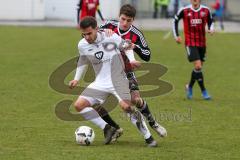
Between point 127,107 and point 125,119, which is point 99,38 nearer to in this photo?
point 127,107

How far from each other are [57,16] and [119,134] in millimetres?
39628

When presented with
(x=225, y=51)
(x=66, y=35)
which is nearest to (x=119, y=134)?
(x=225, y=51)

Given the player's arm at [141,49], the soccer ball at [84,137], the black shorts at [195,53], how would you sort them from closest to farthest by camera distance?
the soccer ball at [84,137] < the player's arm at [141,49] < the black shorts at [195,53]

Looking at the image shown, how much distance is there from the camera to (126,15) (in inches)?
399

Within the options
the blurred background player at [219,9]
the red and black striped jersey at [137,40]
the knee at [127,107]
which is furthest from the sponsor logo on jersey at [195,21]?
the blurred background player at [219,9]

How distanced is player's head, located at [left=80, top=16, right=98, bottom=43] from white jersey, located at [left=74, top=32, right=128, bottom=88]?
5.6 inches

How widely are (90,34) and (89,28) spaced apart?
94 mm

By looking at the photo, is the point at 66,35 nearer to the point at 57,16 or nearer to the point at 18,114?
the point at 57,16

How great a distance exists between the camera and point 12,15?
4609 cm

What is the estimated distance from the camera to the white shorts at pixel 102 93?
998 centimetres

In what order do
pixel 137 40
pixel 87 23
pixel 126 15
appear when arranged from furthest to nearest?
pixel 137 40 → pixel 126 15 → pixel 87 23

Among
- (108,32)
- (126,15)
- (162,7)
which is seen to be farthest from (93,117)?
(162,7)

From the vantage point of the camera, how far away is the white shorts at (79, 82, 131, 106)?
9.98 meters

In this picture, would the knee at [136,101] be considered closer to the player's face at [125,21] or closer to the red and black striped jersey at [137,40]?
the red and black striped jersey at [137,40]
